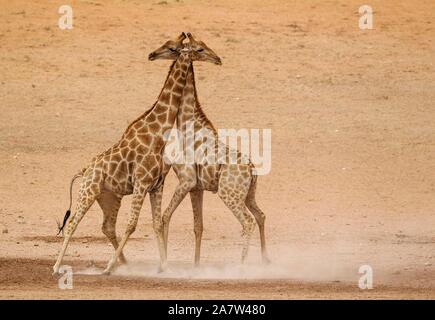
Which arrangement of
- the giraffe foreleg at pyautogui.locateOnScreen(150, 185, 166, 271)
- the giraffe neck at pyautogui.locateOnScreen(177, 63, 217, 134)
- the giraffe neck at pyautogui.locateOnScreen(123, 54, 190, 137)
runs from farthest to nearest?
the giraffe neck at pyautogui.locateOnScreen(177, 63, 217, 134) → the giraffe neck at pyautogui.locateOnScreen(123, 54, 190, 137) → the giraffe foreleg at pyautogui.locateOnScreen(150, 185, 166, 271)

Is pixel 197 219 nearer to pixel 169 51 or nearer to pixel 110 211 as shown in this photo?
pixel 110 211

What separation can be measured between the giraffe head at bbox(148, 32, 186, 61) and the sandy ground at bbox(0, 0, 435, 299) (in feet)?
8.45

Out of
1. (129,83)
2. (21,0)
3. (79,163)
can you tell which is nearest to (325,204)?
(79,163)

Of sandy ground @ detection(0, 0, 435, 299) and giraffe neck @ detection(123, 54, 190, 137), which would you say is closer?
sandy ground @ detection(0, 0, 435, 299)

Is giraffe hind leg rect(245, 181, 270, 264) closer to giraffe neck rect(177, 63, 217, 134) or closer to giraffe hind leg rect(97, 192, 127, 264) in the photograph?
giraffe neck rect(177, 63, 217, 134)

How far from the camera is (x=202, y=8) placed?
29.3 m

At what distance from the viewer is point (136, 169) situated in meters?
16.2

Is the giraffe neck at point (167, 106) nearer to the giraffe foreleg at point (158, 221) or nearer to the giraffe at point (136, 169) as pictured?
the giraffe at point (136, 169)

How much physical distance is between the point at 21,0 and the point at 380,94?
840 centimetres

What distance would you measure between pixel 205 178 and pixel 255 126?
749 centimetres

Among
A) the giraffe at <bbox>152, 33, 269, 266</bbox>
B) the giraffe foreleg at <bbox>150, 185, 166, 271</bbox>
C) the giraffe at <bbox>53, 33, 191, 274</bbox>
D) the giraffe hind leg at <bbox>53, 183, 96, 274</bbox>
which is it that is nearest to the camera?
the giraffe hind leg at <bbox>53, 183, 96, 274</bbox>

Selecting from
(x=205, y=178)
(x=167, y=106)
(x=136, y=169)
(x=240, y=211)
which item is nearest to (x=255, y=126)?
(x=167, y=106)

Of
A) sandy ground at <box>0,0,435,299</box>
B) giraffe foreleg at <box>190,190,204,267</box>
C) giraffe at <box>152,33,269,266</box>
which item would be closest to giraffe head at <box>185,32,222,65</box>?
giraffe at <box>152,33,269,266</box>

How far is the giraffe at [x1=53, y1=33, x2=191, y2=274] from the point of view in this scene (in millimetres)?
16078
